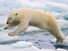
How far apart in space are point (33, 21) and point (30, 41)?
0.17 metres

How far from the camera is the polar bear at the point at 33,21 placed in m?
1.31

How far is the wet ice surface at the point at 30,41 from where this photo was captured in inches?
44.0

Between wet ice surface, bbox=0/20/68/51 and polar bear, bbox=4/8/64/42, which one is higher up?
polar bear, bbox=4/8/64/42

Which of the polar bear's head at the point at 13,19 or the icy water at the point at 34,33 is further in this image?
the polar bear's head at the point at 13,19

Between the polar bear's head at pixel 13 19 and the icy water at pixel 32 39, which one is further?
the polar bear's head at pixel 13 19

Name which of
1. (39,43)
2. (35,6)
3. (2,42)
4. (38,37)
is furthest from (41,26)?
(35,6)

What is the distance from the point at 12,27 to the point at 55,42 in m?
0.30

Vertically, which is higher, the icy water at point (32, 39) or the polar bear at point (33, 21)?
the polar bear at point (33, 21)

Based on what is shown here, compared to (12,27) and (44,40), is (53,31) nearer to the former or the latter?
(44,40)

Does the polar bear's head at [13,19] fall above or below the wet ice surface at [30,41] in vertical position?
above

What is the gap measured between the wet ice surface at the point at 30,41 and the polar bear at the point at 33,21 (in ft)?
0.16

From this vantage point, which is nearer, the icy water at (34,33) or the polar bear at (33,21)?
the icy water at (34,33)

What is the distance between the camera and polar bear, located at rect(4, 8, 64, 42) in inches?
51.4

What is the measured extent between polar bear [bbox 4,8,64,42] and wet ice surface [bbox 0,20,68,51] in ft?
0.16
